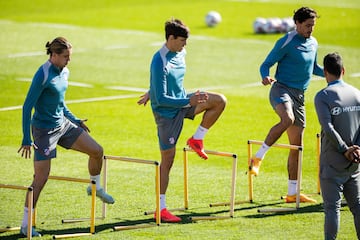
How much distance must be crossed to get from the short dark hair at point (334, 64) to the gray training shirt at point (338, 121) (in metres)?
0.13

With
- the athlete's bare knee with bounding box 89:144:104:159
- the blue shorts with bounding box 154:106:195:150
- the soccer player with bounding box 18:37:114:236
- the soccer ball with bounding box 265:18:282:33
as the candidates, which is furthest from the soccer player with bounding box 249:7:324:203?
the soccer ball with bounding box 265:18:282:33

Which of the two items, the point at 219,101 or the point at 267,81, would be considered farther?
the point at 267,81

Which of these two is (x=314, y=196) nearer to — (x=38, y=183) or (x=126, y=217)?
(x=126, y=217)

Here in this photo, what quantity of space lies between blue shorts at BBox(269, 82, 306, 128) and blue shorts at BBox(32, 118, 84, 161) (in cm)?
338

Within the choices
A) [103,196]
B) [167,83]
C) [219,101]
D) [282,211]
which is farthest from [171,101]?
[282,211]

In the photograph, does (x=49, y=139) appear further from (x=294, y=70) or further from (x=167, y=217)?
(x=294, y=70)

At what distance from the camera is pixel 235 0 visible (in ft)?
156

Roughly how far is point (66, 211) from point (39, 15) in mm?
27231

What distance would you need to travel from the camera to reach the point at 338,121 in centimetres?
1174

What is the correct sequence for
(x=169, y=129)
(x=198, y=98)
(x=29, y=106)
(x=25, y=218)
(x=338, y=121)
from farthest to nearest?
(x=169, y=129) < (x=198, y=98) < (x=25, y=218) < (x=29, y=106) < (x=338, y=121)

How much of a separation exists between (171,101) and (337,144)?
284 cm

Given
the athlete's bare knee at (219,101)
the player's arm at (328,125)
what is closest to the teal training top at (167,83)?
the athlete's bare knee at (219,101)

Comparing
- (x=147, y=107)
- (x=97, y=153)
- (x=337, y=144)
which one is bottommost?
(x=97, y=153)

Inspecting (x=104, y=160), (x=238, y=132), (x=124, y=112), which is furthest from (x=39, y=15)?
(x=104, y=160)
